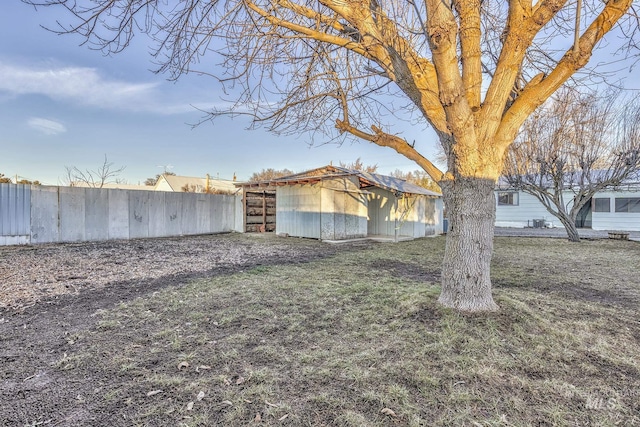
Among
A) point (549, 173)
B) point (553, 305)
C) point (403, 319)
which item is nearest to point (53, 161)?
point (403, 319)

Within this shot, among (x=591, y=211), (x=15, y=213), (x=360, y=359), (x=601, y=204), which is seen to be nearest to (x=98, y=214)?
(x=15, y=213)

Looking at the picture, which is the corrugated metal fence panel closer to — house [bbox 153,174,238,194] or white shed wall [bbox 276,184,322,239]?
white shed wall [bbox 276,184,322,239]

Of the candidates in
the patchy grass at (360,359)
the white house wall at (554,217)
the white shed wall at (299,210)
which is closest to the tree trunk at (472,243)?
the patchy grass at (360,359)

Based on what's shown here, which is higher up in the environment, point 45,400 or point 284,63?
point 284,63

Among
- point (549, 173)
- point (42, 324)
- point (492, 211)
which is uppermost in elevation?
point (549, 173)

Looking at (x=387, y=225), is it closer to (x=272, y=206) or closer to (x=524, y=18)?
(x=272, y=206)

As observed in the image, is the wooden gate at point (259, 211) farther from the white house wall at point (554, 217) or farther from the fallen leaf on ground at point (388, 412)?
the white house wall at point (554, 217)

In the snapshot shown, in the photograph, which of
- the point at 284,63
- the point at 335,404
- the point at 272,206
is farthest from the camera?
the point at 272,206

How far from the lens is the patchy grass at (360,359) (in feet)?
6.05

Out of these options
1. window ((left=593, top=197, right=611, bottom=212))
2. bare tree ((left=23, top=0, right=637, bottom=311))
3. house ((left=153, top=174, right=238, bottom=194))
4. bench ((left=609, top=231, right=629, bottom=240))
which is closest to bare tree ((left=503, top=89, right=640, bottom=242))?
bench ((left=609, top=231, right=629, bottom=240))

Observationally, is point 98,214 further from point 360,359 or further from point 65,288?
point 360,359

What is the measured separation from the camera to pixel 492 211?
3348mm

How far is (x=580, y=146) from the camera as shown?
1080 cm

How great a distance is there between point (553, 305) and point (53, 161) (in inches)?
723
